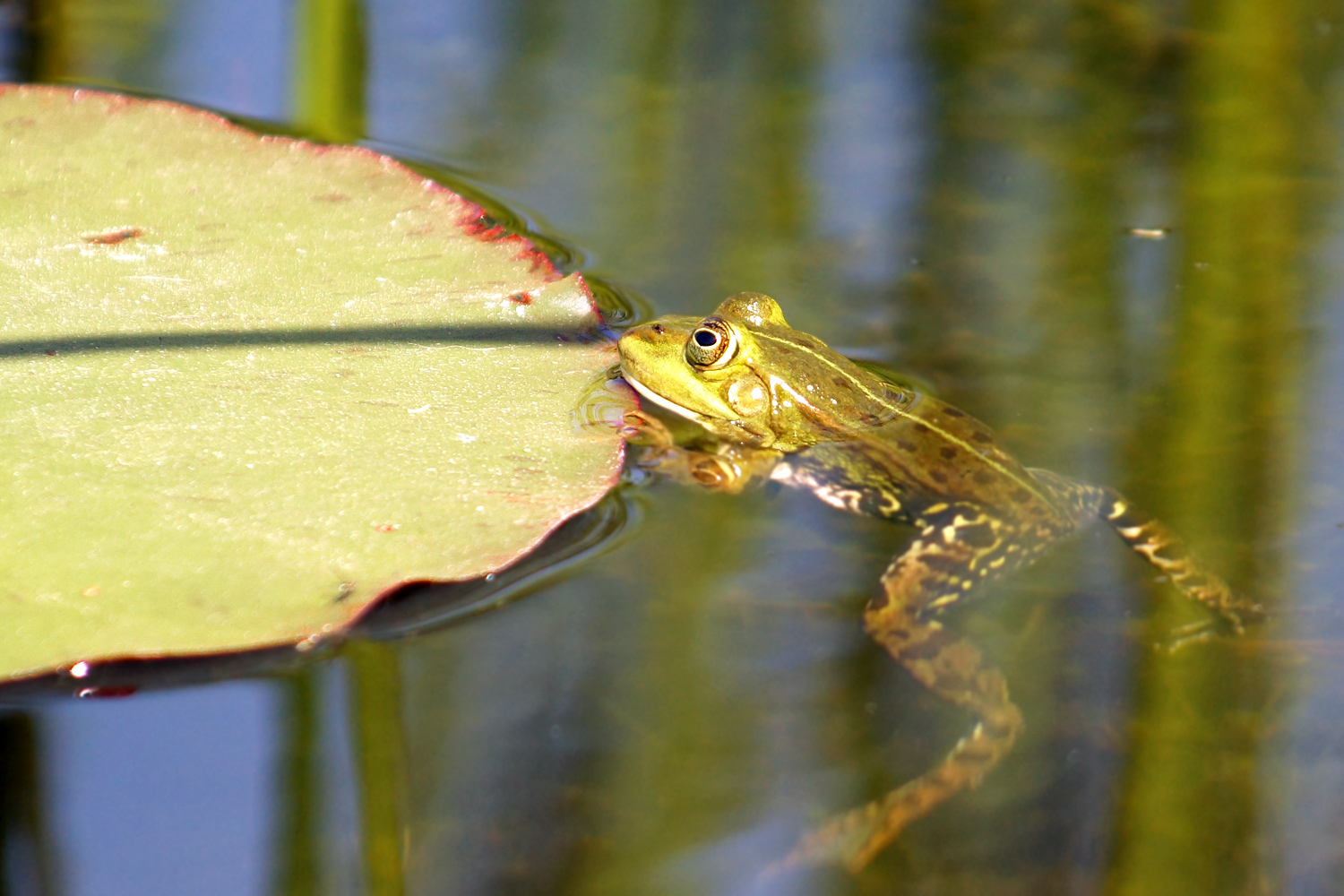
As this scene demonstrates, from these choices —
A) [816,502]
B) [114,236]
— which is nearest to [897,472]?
[816,502]

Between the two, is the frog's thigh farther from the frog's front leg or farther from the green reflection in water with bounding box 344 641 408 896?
the green reflection in water with bounding box 344 641 408 896

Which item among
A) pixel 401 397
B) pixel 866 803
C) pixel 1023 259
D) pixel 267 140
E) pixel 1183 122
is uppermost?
pixel 1183 122

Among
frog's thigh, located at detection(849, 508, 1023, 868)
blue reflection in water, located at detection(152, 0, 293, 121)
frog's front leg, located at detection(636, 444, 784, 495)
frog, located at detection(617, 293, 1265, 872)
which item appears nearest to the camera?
frog's thigh, located at detection(849, 508, 1023, 868)

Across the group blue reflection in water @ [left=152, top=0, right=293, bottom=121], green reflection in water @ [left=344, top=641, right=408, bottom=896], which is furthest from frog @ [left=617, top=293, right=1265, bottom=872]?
blue reflection in water @ [left=152, top=0, right=293, bottom=121]

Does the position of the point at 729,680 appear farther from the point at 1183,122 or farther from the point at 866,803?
the point at 1183,122

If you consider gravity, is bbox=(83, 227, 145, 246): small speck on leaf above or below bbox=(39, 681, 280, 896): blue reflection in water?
above

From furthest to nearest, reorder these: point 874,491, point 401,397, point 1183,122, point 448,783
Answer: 1. point 1183,122
2. point 874,491
3. point 401,397
4. point 448,783

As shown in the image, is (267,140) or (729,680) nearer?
(729,680)

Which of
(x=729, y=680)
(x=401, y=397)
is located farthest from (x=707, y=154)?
(x=729, y=680)
